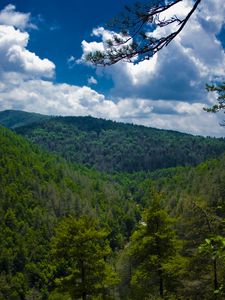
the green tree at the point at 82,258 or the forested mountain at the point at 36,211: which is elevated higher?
the green tree at the point at 82,258

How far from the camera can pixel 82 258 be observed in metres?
19.2

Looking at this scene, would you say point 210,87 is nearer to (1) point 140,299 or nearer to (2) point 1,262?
(1) point 140,299

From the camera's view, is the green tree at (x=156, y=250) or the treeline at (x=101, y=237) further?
the green tree at (x=156, y=250)

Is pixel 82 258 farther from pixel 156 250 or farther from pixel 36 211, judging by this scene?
pixel 36 211

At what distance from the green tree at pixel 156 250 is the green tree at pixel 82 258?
1795mm

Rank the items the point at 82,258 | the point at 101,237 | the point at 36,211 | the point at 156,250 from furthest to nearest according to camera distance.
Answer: the point at 36,211
the point at 156,250
the point at 101,237
the point at 82,258

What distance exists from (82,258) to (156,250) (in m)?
4.17

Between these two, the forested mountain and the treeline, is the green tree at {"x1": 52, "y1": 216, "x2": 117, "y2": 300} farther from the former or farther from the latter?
the forested mountain

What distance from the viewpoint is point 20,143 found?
7451 inches

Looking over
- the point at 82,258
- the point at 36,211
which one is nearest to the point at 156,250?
the point at 82,258

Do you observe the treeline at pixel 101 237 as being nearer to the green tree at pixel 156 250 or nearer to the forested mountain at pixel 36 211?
the green tree at pixel 156 250

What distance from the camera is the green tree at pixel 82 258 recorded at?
62.9 feet

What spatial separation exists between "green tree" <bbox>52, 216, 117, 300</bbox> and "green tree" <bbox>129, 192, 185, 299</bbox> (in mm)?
1795

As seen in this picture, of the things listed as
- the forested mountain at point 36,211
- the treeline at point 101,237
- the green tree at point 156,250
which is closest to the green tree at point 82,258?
the treeline at point 101,237
